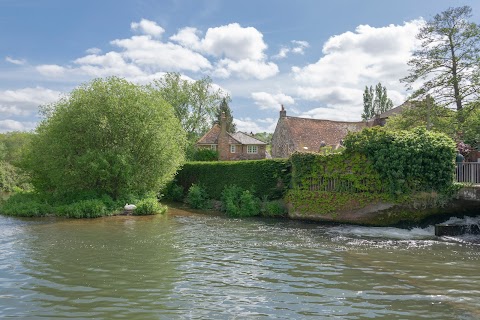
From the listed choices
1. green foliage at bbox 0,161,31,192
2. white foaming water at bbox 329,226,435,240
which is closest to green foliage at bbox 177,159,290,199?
white foaming water at bbox 329,226,435,240

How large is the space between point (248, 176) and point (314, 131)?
23.7 metres

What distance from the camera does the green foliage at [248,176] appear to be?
2516cm

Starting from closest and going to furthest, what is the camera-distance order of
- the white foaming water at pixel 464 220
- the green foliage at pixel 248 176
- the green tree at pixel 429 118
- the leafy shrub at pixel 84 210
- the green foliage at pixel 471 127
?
the white foaming water at pixel 464 220
the leafy shrub at pixel 84 210
the green foliage at pixel 471 127
the green foliage at pixel 248 176
the green tree at pixel 429 118

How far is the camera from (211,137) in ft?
189

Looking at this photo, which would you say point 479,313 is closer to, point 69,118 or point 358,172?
point 358,172

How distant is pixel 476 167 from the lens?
18.5 m

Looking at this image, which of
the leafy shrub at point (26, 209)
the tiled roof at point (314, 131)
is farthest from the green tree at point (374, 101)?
the leafy shrub at point (26, 209)

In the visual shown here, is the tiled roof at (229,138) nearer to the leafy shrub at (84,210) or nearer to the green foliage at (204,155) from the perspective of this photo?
the green foliage at (204,155)

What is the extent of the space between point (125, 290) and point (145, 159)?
59.5 feet

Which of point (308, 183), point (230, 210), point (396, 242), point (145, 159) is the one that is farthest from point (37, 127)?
point (396, 242)

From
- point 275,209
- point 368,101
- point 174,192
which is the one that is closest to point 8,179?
point 174,192

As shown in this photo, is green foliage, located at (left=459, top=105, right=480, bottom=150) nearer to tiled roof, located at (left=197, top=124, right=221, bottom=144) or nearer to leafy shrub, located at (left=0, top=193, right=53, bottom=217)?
leafy shrub, located at (left=0, top=193, right=53, bottom=217)

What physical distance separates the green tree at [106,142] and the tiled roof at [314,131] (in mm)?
22138

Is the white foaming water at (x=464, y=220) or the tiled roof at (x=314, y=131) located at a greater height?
the tiled roof at (x=314, y=131)
